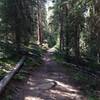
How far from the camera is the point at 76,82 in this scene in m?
13.6

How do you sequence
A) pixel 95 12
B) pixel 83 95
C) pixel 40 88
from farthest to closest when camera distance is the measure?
pixel 95 12 < pixel 40 88 < pixel 83 95

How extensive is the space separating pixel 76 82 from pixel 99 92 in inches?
87.8

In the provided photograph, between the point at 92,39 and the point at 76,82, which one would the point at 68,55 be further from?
the point at 76,82

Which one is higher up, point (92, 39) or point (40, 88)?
point (92, 39)

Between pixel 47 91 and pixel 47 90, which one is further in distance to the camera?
pixel 47 90

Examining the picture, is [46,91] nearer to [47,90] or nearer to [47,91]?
[47,91]

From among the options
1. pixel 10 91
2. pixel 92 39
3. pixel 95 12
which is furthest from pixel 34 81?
pixel 92 39

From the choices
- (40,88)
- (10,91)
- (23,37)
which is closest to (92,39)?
(23,37)

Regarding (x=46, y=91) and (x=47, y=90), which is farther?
(x=47, y=90)

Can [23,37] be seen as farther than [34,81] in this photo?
Yes

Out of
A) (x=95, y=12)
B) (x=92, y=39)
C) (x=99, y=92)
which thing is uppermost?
(x=95, y=12)

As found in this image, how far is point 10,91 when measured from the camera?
1043 centimetres

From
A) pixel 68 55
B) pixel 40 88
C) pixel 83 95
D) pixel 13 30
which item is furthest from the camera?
pixel 68 55

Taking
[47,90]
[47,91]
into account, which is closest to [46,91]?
[47,91]
